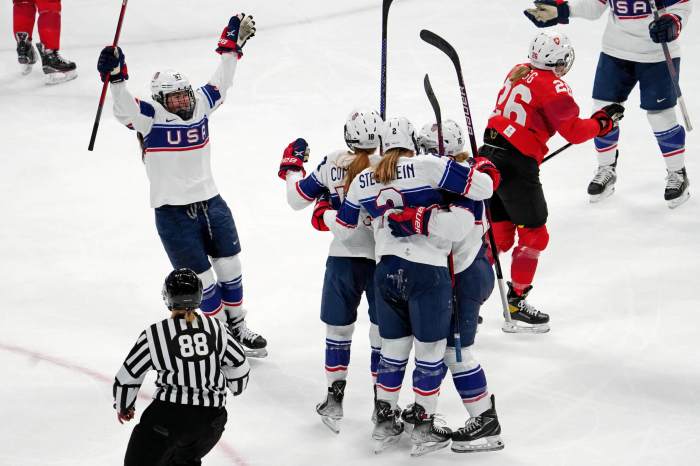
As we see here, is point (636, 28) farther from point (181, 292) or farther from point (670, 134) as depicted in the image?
point (181, 292)

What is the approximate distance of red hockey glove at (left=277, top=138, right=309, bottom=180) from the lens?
4617mm

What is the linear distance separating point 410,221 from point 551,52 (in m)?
1.47

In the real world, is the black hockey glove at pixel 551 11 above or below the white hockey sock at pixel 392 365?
above

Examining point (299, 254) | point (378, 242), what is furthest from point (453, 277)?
point (299, 254)

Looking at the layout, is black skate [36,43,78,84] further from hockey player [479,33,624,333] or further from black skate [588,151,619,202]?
hockey player [479,33,624,333]

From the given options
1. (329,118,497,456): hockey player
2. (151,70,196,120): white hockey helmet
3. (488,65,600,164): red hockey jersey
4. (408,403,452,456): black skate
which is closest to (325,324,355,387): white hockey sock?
(329,118,497,456): hockey player

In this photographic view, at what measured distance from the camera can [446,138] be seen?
420cm

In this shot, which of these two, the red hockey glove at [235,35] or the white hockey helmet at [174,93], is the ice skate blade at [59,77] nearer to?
the red hockey glove at [235,35]

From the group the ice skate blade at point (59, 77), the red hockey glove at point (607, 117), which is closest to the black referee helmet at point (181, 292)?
the red hockey glove at point (607, 117)

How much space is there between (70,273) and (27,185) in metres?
1.34

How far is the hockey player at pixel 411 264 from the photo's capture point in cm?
397

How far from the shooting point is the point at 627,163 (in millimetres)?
6973

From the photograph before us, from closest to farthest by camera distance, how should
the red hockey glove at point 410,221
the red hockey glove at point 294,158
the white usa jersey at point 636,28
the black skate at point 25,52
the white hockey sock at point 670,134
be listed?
the red hockey glove at point 410,221 → the red hockey glove at point 294,158 → the white usa jersey at point 636,28 → the white hockey sock at point 670,134 → the black skate at point 25,52

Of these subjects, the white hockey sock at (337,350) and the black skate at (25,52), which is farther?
the black skate at (25,52)
